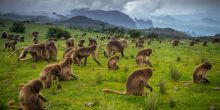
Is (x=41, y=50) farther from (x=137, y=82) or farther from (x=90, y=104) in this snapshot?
(x=90, y=104)

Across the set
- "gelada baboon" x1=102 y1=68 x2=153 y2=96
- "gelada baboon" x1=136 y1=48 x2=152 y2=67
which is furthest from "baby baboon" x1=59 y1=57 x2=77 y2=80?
"gelada baboon" x1=136 y1=48 x2=152 y2=67

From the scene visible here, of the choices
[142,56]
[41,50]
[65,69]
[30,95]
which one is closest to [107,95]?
[65,69]

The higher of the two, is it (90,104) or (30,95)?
(30,95)

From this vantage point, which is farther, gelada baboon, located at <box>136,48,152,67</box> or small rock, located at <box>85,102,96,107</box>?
gelada baboon, located at <box>136,48,152,67</box>

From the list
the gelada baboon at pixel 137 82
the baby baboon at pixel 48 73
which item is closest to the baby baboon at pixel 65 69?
the baby baboon at pixel 48 73

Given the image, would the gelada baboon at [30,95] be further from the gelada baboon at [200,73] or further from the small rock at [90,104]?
the gelada baboon at [200,73]

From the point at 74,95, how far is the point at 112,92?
1.94m

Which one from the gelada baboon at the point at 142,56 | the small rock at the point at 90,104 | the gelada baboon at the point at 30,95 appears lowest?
the small rock at the point at 90,104

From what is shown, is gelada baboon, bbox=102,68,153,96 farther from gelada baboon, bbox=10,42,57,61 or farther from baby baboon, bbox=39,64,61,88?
gelada baboon, bbox=10,42,57,61

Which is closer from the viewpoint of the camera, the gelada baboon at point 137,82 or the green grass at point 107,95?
the green grass at point 107,95

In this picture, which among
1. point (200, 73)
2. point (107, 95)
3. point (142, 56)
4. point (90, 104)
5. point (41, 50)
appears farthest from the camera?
point (41, 50)

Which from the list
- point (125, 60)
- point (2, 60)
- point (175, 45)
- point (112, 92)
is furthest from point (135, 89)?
point (175, 45)

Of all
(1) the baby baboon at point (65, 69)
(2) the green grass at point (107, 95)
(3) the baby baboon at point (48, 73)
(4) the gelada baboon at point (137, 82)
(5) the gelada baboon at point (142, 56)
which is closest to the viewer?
(2) the green grass at point (107, 95)

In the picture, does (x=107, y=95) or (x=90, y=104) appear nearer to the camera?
(x=90, y=104)
